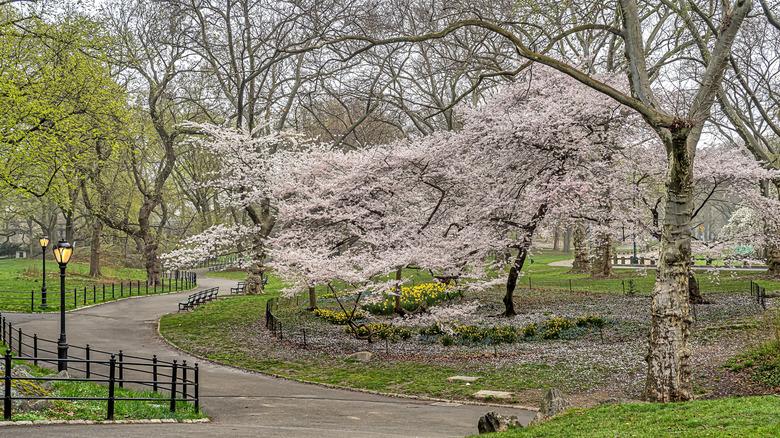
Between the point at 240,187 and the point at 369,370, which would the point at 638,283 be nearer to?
the point at 240,187

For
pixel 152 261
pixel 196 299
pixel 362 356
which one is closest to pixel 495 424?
pixel 362 356

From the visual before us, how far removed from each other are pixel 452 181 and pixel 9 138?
14289 mm

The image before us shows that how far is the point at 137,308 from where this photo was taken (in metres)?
31.2

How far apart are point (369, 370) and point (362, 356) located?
1.57 metres

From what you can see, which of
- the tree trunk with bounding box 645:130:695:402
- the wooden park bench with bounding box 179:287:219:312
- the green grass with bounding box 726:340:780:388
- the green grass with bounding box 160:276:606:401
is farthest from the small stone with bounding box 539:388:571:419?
the wooden park bench with bounding box 179:287:219:312

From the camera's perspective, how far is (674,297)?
1151cm

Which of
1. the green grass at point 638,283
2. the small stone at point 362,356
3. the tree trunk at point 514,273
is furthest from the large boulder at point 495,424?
the green grass at point 638,283

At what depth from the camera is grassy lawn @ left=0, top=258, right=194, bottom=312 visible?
29830mm

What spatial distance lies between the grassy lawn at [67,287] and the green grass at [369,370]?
29.3 ft

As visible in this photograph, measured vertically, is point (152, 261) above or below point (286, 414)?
above

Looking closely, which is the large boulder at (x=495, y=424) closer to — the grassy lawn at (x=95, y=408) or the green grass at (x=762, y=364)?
the grassy lawn at (x=95, y=408)

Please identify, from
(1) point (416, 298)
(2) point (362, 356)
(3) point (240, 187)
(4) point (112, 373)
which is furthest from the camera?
(3) point (240, 187)

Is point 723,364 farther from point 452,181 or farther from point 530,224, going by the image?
point 452,181

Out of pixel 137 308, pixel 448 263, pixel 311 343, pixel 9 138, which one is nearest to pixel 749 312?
pixel 448 263
